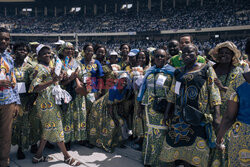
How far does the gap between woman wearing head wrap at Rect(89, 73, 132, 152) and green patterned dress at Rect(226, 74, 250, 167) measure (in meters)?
2.25

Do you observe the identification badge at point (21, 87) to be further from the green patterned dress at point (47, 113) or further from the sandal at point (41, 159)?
the sandal at point (41, 159)

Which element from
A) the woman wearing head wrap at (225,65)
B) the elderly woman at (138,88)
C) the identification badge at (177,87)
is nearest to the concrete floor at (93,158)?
the elderly woman at (138,88)

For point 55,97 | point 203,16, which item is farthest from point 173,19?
point 55,97

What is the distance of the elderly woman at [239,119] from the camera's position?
1922 millimetres

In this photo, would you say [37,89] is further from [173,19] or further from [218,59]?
[173,19]

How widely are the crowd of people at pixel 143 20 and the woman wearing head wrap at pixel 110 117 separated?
25835mm

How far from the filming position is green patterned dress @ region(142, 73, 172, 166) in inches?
128

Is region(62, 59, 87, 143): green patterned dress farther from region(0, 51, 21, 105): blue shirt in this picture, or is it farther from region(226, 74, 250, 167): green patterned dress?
region(226, 74, 250, 167): green patterned dress

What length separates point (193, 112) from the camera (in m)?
2.75

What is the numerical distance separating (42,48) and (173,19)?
33.5 m

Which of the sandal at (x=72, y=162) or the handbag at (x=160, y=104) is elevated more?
the handbag at (x=160, y=104)

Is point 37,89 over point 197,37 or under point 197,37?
under

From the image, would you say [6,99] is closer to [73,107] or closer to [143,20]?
[73,107]

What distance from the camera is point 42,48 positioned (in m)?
3.57
